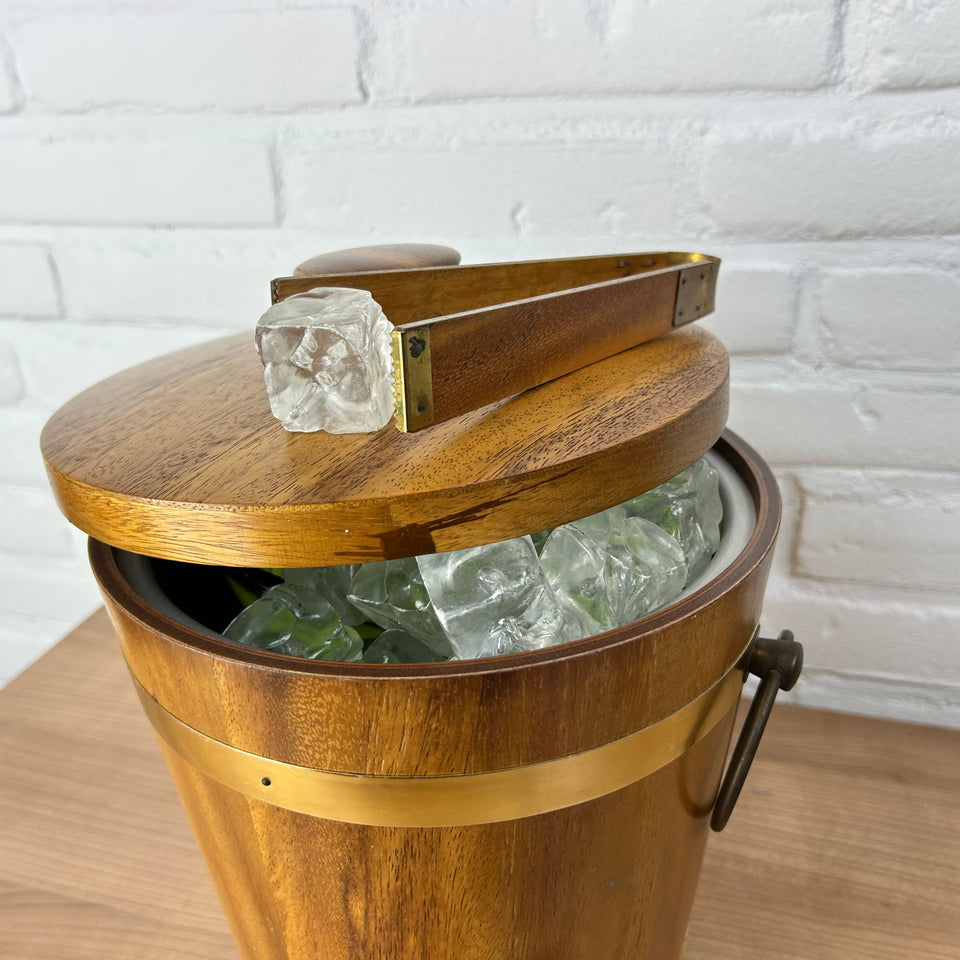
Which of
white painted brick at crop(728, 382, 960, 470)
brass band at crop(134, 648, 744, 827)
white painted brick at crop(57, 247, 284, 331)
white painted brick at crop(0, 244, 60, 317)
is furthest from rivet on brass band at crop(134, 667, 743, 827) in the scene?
white painted brick at crop(0, 244, 60, 317)

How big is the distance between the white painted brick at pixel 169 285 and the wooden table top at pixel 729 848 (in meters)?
0.38

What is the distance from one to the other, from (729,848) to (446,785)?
1.27 feet

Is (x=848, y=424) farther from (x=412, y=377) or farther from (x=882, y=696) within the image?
(x=412, y=377)

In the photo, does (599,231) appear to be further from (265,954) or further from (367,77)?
(265,954)

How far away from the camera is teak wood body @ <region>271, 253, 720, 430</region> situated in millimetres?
332

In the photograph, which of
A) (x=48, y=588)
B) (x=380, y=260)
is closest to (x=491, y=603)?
(x=380, y=260)

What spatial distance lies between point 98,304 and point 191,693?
2.09 feet

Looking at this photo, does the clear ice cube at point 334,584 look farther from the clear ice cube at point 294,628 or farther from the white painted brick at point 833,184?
the white painted brick at point 833,184

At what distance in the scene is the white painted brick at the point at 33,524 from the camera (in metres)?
1.01

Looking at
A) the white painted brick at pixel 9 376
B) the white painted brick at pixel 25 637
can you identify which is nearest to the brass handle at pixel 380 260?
the white painted brick at pixel 9 376

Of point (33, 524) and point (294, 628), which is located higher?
point (294, 628)

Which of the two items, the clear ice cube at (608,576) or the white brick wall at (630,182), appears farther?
the white brick wall at (630,182)

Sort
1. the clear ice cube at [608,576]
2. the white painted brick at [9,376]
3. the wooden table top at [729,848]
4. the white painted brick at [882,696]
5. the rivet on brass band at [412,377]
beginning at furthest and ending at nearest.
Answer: the white painted brick at [9,376] → the white painted brick at [882,696] → the wooden table top at [729,848] → the clear ice cube at [608,576] → the rivet on brass band at [412,377]

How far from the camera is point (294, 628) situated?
415 mm
